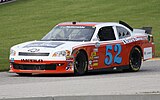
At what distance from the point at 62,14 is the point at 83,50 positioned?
27148 mm

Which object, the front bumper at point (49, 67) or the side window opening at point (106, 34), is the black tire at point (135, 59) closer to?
the side window opening at point (106, 34)

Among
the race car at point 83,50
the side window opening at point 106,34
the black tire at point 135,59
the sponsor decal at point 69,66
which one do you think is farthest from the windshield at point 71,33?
the black tire at point 135,59

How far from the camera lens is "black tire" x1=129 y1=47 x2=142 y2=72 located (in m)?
18.8

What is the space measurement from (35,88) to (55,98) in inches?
97.0

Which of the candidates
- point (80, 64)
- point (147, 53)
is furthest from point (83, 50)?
point (147, 53)

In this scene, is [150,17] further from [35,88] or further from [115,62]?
[35,88]

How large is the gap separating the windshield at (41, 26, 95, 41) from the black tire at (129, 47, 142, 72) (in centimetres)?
145

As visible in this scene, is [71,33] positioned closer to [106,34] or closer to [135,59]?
[106,34]

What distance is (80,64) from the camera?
17078 millimetres

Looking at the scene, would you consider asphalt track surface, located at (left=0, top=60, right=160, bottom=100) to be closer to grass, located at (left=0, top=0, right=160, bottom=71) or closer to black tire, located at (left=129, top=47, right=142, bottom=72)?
black tire, located at (left=129, top=47, right=142, bottom=72)

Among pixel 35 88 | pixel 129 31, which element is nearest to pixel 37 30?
pixel 129 31

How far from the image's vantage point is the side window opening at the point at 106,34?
18078 millimetres

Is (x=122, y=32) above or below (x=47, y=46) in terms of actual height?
above

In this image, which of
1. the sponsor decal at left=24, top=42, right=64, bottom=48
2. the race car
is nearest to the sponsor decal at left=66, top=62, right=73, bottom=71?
the race car
